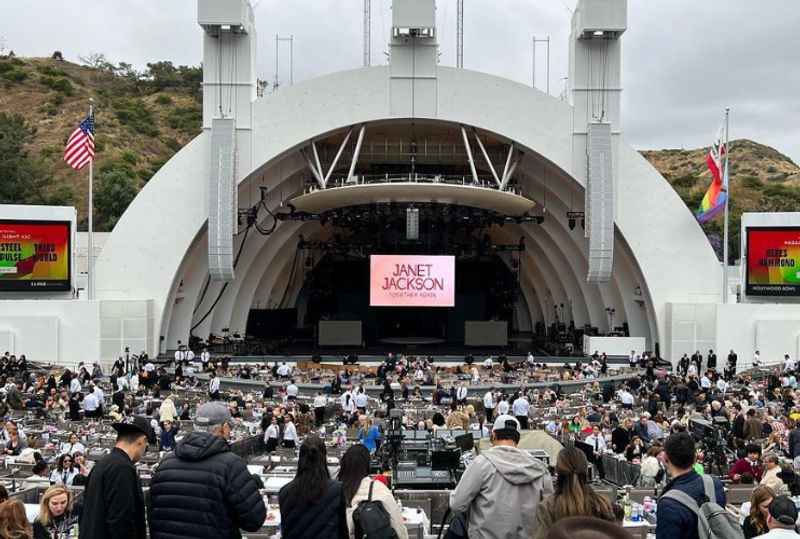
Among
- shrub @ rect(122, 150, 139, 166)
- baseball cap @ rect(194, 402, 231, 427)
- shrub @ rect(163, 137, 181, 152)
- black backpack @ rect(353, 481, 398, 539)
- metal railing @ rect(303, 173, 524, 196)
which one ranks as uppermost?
shrub @ rect(163, 137, 181, 152)

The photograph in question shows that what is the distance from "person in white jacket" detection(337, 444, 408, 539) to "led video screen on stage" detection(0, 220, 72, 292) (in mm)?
26676

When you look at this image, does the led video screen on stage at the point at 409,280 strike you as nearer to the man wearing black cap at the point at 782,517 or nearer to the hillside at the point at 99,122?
the man wearing black cap at the point at 782,517

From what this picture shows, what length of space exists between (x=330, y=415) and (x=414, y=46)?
16075 millimetres

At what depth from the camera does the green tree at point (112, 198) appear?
53281 millimetres

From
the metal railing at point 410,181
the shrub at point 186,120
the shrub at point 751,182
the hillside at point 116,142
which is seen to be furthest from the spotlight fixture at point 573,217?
the shrub at point 751,182

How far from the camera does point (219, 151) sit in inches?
1117

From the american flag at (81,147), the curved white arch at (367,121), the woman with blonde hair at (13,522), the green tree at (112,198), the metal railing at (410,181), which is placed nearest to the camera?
the woman with blonde hair at (13,522)

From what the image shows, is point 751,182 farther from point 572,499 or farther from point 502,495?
point 572,499

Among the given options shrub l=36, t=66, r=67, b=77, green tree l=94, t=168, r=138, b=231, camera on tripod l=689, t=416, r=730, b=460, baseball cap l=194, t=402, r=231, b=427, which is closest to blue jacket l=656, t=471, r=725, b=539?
baseball cap l=194, t=402, r=231, b=427

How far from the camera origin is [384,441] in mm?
12945

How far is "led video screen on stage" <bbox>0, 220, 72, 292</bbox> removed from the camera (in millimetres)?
27562

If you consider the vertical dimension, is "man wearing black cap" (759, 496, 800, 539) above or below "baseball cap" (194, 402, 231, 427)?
below

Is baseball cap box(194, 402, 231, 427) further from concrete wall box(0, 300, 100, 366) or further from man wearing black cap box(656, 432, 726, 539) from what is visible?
concrete wall box(0, 300, 100, 366)

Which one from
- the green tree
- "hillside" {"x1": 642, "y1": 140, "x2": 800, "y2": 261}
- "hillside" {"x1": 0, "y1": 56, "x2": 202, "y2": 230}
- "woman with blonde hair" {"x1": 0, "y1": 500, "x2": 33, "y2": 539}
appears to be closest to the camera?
"woman with blonde hair" {"x1": 0, "y1": 500, "x2": 33, "y2": 539}
